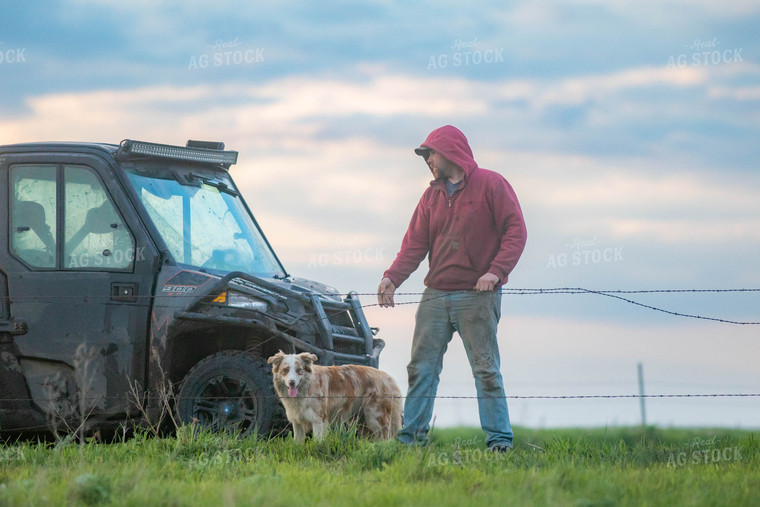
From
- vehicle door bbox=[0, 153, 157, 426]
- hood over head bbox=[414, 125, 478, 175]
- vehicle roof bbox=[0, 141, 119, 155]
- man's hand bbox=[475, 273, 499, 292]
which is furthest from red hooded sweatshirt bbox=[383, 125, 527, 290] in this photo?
vehicle roof bbox=[0, 141, 119, 155]

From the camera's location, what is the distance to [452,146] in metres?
8.02

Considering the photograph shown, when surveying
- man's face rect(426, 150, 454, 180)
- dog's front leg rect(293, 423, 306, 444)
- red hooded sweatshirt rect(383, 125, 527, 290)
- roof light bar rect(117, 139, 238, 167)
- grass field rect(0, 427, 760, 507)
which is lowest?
grass field rect(0, 427, 760, 507)

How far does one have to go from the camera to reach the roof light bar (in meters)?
9.28

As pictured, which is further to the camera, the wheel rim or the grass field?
the wheel rim

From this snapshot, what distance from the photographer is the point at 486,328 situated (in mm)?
7832

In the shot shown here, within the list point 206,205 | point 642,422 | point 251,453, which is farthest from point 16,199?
point 642,422

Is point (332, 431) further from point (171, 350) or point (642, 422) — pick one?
point (642, 422)

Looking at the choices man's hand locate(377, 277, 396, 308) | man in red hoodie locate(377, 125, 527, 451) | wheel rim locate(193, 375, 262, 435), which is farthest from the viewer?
wheel rim locate(193, 375, 262, 435)

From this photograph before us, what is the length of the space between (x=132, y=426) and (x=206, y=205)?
7.32 ft

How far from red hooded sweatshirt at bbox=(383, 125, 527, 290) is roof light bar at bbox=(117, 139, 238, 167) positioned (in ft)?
9.00

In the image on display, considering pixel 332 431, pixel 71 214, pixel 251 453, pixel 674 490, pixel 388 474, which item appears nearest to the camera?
pixel 674 490

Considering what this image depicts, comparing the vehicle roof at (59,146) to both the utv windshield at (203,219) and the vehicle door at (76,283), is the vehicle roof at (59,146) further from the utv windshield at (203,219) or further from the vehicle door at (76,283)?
the utv windshield at (203,219)

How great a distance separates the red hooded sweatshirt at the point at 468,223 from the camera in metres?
7.88

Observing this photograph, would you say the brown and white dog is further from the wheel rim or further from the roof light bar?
the roof light bar
